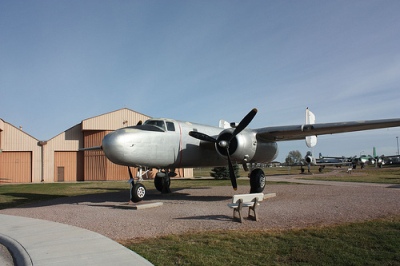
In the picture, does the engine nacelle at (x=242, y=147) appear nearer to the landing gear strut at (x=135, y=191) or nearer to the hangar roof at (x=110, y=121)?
the landing gear strut at (x=135, y=191)

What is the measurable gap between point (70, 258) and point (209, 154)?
11279 mm

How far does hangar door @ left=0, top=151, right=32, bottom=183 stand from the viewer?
4033 cm

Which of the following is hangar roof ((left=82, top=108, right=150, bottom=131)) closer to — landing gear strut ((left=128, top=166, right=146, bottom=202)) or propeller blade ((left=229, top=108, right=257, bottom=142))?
landing gear strut ((left=128, top=166, right=146, bottom=202))

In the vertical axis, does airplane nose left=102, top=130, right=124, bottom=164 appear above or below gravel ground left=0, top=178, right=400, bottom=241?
above

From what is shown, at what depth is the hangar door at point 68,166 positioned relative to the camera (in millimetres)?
41312

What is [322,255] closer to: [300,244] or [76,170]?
[300,244]

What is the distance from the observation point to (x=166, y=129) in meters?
14.8

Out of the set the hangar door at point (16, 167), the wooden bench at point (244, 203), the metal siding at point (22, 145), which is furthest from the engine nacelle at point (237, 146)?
the hangar door at point (16, 167)

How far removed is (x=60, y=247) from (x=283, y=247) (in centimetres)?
469

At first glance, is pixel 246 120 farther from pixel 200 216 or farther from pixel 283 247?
pixel 283 247

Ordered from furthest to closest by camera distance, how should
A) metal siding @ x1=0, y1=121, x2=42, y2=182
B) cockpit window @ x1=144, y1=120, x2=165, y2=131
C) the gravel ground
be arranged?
1. metal siding @ x1=0, y1=121, x2=42, y2=182
2. cockpit window @ x1=144, y1=120, x2=165, y2=131
3. the gravel ground

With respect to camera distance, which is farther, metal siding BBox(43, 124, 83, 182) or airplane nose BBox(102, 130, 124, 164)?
metal siding BBox(43, 124, 83, 182)

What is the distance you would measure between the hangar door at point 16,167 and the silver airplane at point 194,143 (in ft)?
105

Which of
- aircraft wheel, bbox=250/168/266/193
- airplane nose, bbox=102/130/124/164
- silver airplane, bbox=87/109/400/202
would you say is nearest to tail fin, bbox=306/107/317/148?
silver airplane, bbox=87/109/400/202
